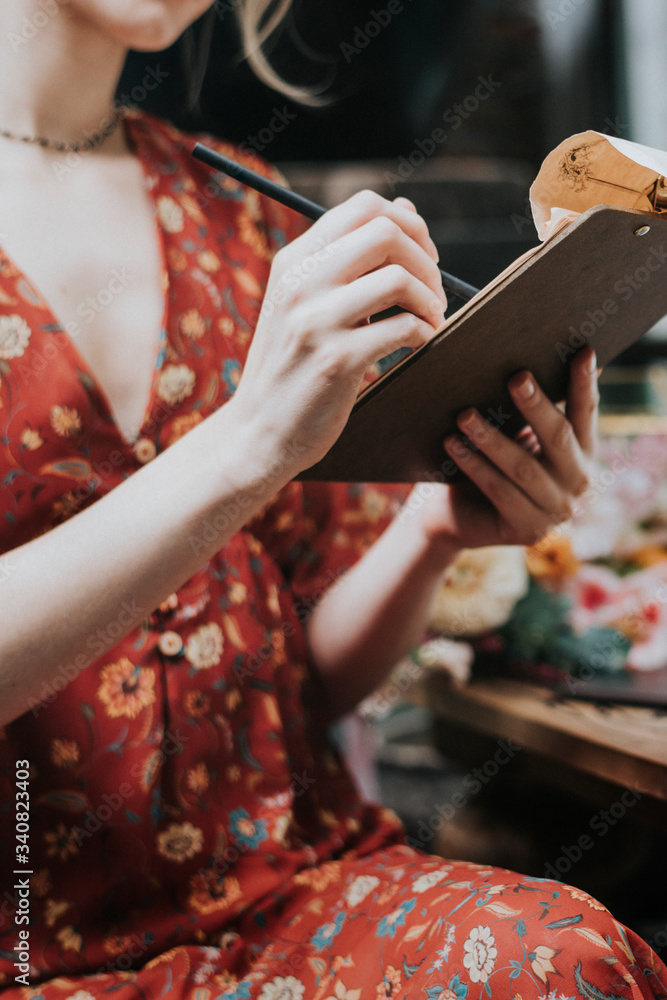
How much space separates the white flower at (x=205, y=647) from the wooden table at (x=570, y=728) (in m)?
0.39

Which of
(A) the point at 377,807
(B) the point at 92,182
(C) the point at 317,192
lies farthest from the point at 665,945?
(C) the point at 317,192

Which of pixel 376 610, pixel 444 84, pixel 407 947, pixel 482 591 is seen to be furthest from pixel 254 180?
pixel 444 84

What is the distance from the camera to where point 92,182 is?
2.60 ft

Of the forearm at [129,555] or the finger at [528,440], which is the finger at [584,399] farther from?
the forearm at [129,555]

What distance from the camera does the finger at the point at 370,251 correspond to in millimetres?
526

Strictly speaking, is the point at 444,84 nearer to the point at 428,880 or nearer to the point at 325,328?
the point at 325,328

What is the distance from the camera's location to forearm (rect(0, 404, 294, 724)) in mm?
545

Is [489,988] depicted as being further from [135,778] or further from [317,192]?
[317,192]

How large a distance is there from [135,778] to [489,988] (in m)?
0.32

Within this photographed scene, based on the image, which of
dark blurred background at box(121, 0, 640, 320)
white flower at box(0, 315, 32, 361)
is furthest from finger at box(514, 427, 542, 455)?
dark blurred background at box(121, 0, 640, 320)

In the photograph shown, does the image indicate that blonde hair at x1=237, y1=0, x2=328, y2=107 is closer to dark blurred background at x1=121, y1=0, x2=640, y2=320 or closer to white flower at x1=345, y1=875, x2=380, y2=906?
dark blurred background at x1=121, y1=0, x2=640, y2=320

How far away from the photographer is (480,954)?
49cm

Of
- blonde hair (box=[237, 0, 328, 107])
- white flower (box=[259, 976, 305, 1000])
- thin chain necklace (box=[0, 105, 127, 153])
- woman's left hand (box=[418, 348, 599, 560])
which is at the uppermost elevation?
blonde hair (box=[237, 0, 328, 107])

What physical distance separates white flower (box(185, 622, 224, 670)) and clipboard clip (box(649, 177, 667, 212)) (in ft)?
1.60
